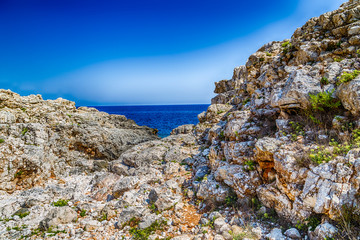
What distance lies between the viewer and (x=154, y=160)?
56.2ft

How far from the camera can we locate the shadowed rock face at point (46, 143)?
15.4 meters

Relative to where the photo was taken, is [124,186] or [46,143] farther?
[46,143]

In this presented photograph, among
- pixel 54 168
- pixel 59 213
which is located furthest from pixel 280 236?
pixel 54 168

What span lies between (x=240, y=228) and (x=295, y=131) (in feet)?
18.2

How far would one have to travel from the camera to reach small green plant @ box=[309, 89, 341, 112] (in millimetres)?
8891

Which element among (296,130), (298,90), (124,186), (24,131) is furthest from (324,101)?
(24,131)

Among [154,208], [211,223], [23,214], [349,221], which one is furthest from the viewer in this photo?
[23,214]

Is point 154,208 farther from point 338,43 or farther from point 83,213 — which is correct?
point 338,43

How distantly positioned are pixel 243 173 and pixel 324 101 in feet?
17.8

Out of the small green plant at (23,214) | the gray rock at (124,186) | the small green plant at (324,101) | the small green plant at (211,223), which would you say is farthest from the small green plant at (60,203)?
the small green plant at (324,101)

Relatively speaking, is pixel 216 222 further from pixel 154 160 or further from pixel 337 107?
pixel 154 160

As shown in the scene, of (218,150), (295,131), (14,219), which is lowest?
(14,219)

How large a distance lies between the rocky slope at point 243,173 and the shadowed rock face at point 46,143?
0.12m

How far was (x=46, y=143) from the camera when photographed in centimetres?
1809
